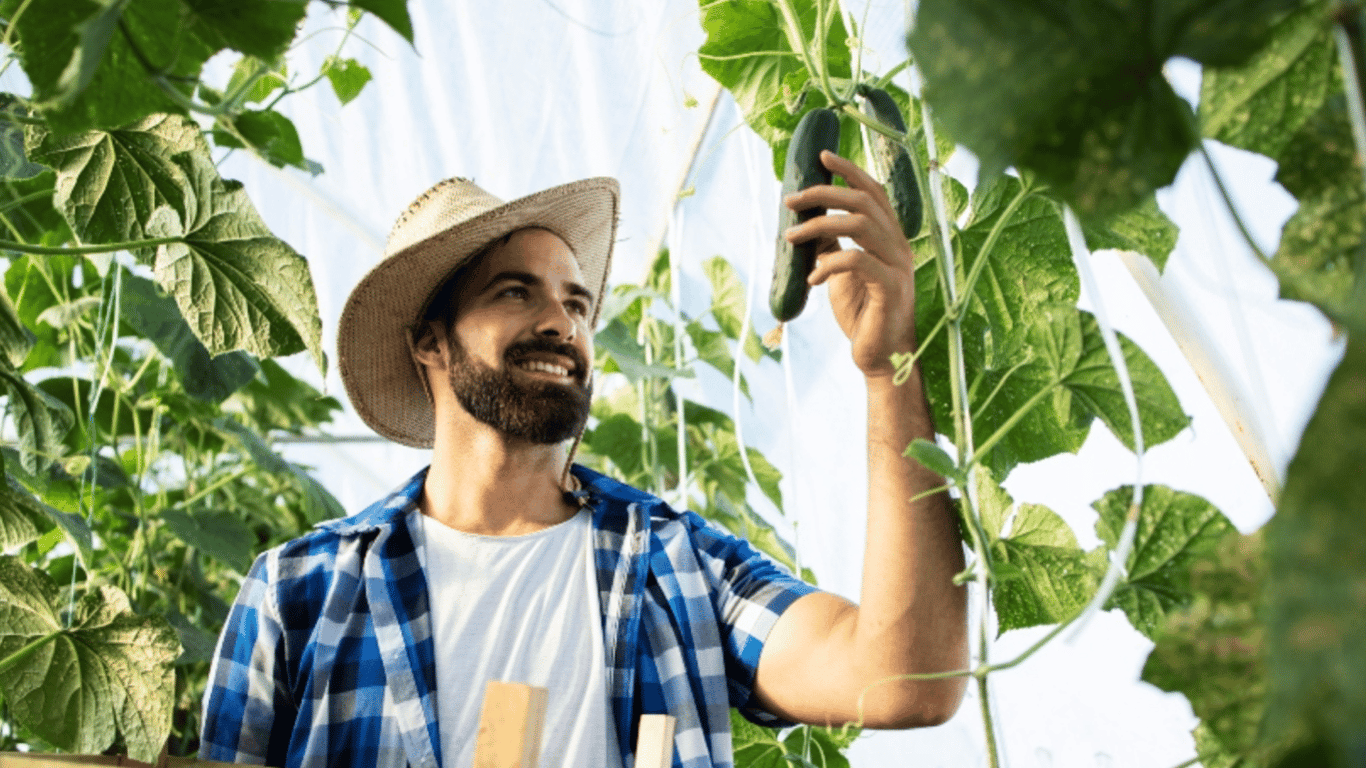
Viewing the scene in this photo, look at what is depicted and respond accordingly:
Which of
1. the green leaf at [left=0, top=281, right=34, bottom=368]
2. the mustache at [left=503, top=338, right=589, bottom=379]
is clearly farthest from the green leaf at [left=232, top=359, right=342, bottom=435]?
the green leaf at [left=0, top=281, right=34, bottom=368]

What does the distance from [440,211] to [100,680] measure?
0.72 meters

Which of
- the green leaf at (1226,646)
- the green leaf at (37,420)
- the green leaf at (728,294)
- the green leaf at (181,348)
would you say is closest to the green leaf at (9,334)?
the green leaf at (37,420)

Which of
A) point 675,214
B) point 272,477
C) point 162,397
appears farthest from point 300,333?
point 272,477

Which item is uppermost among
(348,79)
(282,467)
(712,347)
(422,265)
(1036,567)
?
(348,79)

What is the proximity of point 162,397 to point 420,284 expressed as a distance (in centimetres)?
83

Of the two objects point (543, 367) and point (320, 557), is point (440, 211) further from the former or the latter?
point (320, 557)

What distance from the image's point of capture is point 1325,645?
0.70 ft

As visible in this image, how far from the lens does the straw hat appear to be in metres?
1.48

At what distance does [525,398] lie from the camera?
142cm

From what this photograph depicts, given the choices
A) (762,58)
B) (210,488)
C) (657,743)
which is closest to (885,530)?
(657,743)

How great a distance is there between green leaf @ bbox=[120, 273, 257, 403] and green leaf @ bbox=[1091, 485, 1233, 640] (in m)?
1.51

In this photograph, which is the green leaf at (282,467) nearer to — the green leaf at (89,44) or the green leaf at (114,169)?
the green leaf at (114,169)

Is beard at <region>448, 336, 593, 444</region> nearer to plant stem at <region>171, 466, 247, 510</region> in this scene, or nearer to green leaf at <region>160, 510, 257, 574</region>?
green leaf at <region>160, 510, 257, 574</region>

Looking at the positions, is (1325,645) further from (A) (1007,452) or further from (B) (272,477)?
(B) (272,477)
